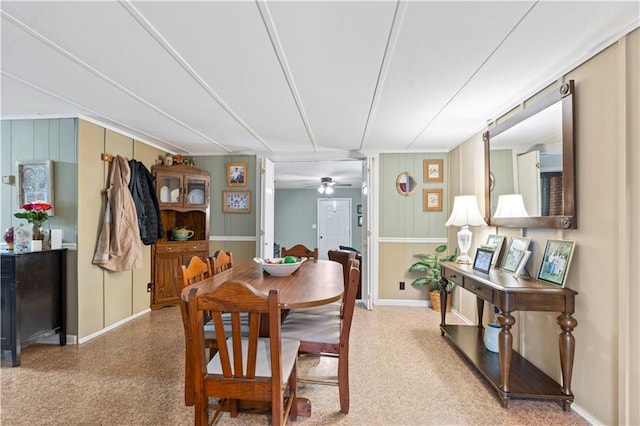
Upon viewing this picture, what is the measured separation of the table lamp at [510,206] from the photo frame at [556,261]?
1.20ft

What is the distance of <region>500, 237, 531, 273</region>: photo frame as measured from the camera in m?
2.30

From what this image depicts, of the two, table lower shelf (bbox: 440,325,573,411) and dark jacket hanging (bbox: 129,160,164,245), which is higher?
dark jacket hanging (bbox: 129,160,164,245)

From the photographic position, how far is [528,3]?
1376 mm

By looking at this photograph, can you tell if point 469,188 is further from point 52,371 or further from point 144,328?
point 52,371

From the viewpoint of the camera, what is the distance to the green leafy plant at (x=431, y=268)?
390 cm

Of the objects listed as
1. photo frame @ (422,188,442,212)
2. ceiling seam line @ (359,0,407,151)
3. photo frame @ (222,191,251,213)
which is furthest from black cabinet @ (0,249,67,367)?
photo frame @ (422,188,442,212)

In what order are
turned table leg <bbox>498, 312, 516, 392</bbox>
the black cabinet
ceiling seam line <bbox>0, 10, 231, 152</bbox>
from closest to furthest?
1. ceiling seam line <bbox>0, 10, 231, 152</bbox>
2. turned table leg <bbox>498, 312, 516, 392</bbox>
3. the black cabinet

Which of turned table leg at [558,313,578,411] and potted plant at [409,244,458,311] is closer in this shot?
turned table leg at [558,313,578,411]

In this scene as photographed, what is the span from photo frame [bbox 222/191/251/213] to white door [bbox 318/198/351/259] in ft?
13.5

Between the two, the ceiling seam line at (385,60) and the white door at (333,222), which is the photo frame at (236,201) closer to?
the ceiling seam line at (385,60)

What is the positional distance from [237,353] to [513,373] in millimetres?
1970

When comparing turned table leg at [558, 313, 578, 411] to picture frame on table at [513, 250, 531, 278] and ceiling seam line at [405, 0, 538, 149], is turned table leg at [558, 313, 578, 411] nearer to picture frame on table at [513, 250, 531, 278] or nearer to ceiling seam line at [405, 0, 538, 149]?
picture frame on table at [513, 250, 531, 278]

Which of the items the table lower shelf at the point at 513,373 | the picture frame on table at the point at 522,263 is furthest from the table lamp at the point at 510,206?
the table lower shelf at the point at 513,373

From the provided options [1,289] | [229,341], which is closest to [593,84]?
[229,341]
